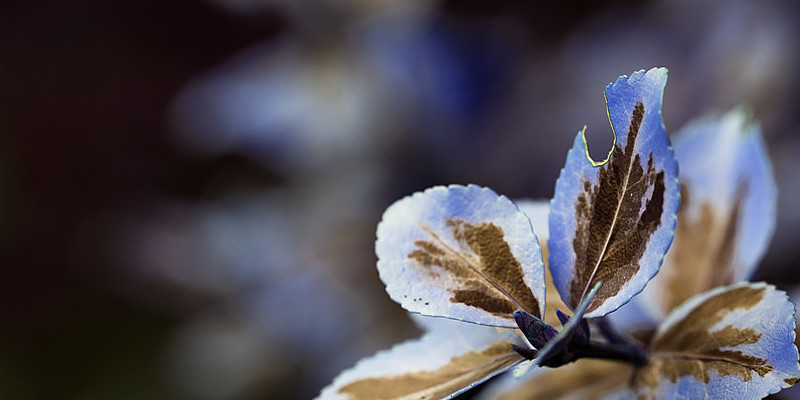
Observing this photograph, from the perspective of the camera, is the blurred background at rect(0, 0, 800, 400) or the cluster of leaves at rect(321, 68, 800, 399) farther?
the blurred background at rect(0, 0, 800, 400)

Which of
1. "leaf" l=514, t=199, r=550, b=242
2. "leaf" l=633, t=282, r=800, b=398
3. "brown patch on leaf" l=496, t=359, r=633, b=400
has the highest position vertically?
"leaf" l=514, t=199, r=550, b=242

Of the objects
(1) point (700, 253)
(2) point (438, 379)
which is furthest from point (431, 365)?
(1) point (700, 253)

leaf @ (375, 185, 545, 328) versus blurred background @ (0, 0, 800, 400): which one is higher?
blurred background @ (0, 0, 800, 400)

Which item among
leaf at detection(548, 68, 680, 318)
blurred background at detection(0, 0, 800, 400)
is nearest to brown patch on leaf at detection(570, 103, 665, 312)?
leaf at detection(548, 68, 680, 318)

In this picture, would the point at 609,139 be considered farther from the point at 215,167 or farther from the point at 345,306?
the point at 215,167

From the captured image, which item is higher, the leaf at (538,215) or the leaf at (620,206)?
the leaf at (538,215)

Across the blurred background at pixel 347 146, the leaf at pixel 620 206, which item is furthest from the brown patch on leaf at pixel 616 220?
the blurred background at pixel 347 146

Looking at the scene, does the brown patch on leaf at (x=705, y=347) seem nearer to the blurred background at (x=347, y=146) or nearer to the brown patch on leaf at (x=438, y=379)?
the brown patch on leaf at (x=438, y=379)

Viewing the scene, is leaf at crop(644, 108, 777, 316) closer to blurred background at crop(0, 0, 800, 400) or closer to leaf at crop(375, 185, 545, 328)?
leaf at crop(375, 185, 545, 328)
